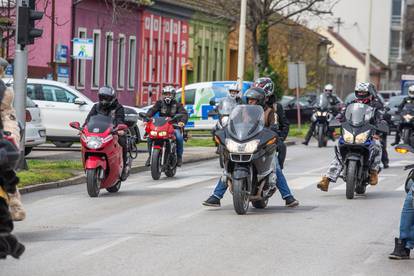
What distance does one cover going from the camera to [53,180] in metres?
19.4

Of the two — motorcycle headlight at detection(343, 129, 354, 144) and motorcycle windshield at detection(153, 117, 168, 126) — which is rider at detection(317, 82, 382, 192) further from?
motorcycle windshield at detection(153, 117, 168, 126)

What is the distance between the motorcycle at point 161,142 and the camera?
21016mm

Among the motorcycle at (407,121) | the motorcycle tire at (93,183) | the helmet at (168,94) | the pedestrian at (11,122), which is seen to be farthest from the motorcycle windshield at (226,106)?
the pedestrian at (11,122)

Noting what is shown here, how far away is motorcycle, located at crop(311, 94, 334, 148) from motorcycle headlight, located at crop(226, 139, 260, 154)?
2075cm

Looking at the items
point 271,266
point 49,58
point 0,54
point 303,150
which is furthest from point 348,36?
point 271,266

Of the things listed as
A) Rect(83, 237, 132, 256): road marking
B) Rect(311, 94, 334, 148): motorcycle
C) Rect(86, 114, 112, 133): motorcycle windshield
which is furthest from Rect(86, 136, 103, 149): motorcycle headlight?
Rect(311, 94, 334, 148): motorcycle

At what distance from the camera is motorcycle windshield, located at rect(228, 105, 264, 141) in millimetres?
15023

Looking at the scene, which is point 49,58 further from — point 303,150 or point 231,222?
point 231,222

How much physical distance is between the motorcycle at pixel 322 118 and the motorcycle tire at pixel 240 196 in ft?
67.8

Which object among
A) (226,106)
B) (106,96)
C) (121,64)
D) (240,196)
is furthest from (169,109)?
Answer: (121,64)

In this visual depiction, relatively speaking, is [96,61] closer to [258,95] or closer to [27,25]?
[27,25]

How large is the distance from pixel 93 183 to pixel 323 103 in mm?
19474

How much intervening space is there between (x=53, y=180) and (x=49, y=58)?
26163 mm

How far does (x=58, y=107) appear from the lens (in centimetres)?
2912
